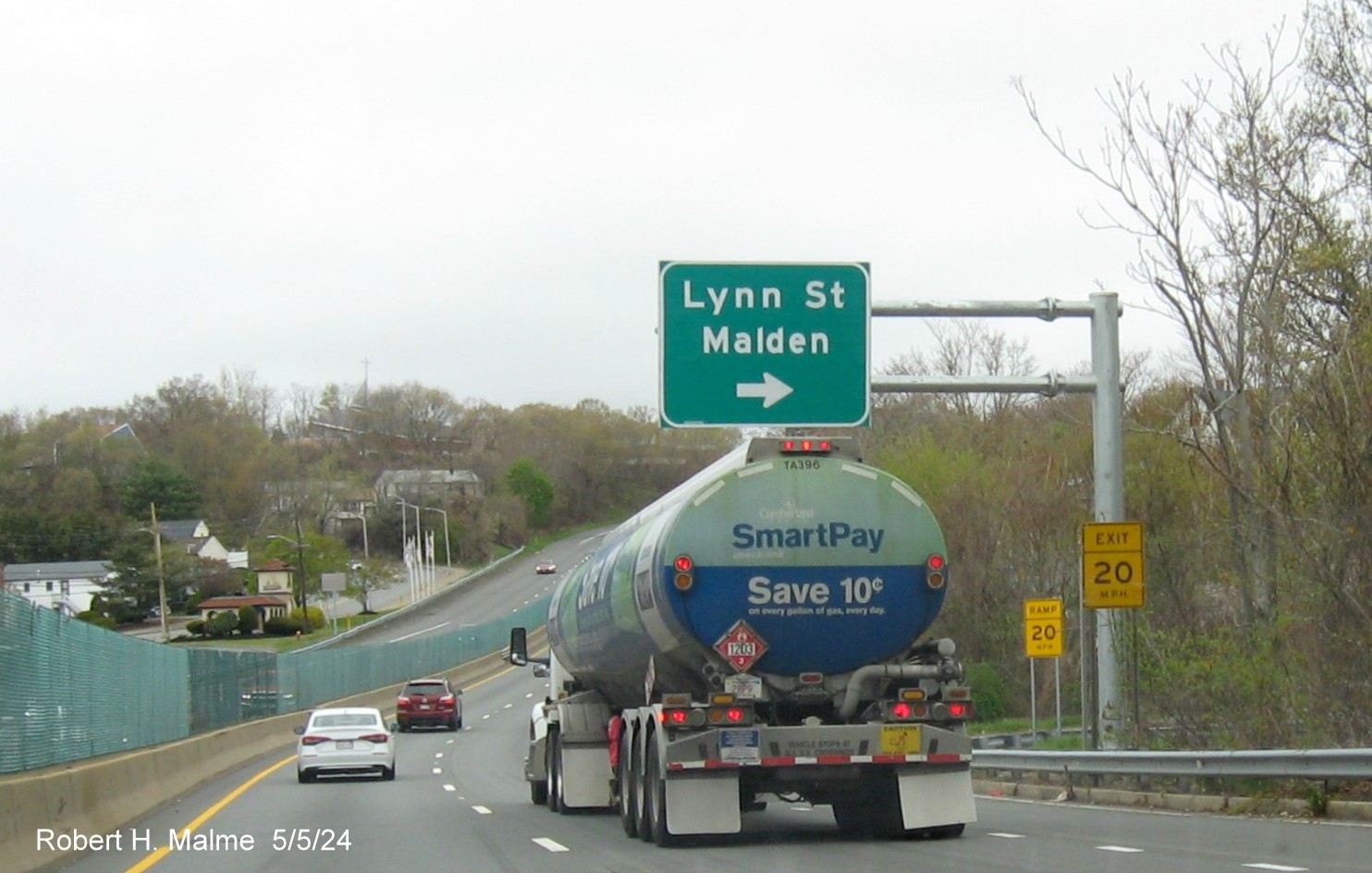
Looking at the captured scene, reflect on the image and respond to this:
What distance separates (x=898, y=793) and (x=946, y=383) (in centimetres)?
619

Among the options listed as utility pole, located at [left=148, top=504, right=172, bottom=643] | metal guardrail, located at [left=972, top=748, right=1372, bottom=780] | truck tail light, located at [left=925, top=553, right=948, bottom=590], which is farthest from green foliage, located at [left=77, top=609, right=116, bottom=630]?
truck tail light, located at [left=925, top=553, right=948, bottom=590]

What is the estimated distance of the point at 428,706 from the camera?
2066 inches

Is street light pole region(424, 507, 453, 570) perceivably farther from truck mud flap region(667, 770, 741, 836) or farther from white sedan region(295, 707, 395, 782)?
truck mud flap region(667, 770, 741, 836)

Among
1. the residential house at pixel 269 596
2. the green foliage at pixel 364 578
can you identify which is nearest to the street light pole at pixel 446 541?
the green foliage at pixel 364 578

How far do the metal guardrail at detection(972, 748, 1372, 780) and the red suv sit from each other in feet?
106

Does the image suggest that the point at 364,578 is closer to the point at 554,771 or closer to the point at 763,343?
the point at 554,771

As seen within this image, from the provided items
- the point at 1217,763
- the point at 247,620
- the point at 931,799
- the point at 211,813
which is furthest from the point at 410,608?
the point at 931,799

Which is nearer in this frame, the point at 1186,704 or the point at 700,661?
the point at 700,661

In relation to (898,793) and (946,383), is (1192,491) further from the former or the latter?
(898,793)

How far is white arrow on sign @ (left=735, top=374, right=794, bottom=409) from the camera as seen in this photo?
58.2 feet

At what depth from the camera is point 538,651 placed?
81.5 meters

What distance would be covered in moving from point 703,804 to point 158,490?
3936cm

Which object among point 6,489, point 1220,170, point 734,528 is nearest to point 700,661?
point 734,528

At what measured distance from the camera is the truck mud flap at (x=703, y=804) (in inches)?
578
